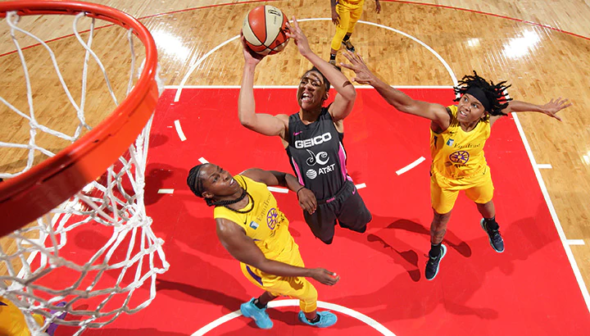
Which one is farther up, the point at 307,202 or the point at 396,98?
the point at 396,98

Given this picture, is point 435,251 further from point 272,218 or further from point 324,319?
point 272,218

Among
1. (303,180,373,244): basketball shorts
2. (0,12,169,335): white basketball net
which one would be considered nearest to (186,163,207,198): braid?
(0,12,169,335): white basketball net

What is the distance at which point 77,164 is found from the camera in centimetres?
199

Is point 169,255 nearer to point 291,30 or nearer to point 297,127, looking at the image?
point 297,127

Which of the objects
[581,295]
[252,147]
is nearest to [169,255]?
[252,147]

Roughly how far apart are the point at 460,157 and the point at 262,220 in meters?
1.82

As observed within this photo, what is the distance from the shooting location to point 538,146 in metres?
5.52

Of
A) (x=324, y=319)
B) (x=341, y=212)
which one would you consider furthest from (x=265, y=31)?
(x=324, y=319)

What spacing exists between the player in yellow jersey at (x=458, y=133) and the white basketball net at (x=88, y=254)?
1963 millimetres

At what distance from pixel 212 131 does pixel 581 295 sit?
4.68 metres

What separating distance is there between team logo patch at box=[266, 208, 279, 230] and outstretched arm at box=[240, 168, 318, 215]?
0.22 metres

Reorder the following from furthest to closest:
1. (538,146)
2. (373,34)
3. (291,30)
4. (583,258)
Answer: (373,34) → (538,146) → (583,258) → (291,30)

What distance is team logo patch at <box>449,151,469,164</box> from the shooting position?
3572 millimetres

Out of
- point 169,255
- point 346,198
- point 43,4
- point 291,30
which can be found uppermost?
point 43,4
